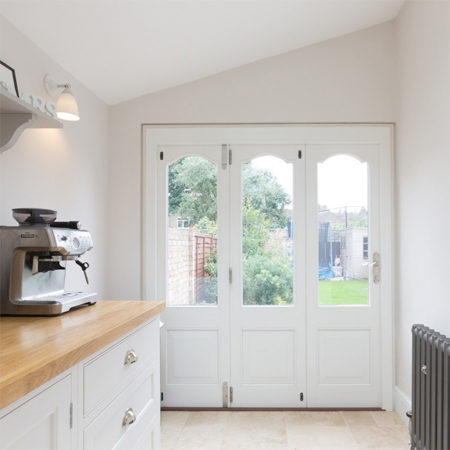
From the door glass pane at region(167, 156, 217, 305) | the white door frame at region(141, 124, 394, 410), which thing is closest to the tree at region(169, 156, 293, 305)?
the door glass pane at region(167, 156, 217, 305)

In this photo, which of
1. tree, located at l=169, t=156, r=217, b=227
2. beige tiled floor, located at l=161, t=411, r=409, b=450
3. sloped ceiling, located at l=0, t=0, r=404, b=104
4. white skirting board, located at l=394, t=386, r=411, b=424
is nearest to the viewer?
sloped ceiling, located at l=0, t=0, r=404, b=104

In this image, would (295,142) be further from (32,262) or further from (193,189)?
(32,262)

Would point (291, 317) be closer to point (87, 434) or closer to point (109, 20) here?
point (87, 434)

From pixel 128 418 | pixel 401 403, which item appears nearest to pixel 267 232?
pixel 401 403

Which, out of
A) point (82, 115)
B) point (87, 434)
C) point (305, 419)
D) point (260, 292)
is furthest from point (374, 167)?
point (87, 434)

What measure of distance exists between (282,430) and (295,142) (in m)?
2.01

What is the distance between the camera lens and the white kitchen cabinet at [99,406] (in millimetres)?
916

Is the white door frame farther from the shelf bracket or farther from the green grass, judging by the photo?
the shelf bracket

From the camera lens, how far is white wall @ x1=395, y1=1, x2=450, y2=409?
2.19 m

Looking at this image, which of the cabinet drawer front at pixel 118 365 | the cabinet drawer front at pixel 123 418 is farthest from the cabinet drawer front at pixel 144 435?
the cabinet drawer front at pixel 118 365

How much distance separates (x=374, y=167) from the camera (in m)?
3.01

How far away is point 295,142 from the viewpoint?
3010 millimetres

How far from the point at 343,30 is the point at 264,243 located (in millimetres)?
1656

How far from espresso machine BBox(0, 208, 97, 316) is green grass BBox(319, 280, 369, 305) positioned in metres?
1.92
